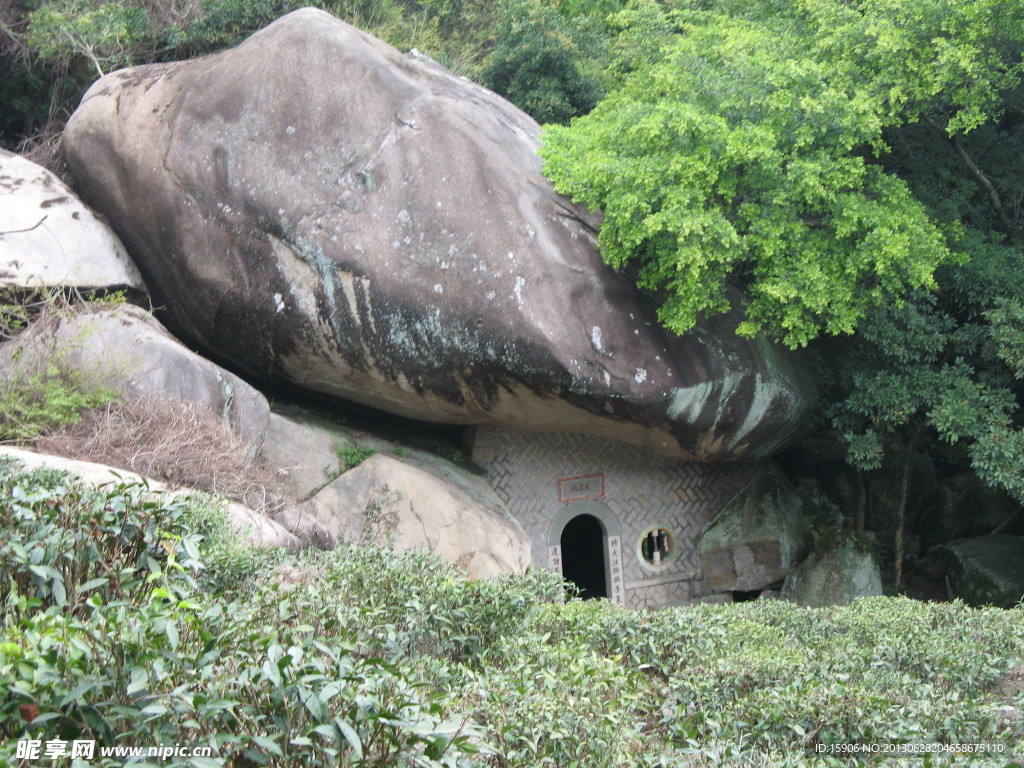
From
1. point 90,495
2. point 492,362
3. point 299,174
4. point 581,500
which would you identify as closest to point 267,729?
point 90,495

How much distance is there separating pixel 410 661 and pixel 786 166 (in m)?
6.46

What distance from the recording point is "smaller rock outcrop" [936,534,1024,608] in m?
10.4

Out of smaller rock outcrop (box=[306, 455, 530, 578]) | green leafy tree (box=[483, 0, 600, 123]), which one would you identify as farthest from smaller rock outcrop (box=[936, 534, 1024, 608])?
green leafy tree (box=[483, 0, 600, 123])

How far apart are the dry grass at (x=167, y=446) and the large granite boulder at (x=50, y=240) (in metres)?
1.84

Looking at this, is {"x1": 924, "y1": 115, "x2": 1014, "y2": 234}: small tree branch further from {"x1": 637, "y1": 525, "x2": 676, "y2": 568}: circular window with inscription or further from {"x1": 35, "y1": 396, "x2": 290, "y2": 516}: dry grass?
{"x1": 35, "y1": 396, "x2": 290, "y2": 516}: dry grass

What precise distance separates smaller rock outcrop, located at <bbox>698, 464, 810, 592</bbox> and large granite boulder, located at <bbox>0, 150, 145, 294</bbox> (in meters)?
7.29

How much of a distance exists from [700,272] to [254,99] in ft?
15.0

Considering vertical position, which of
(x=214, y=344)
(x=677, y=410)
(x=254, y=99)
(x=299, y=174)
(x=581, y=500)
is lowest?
(x=581, y=500)

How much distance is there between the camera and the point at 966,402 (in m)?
9.80

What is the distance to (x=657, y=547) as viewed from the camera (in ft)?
39.2

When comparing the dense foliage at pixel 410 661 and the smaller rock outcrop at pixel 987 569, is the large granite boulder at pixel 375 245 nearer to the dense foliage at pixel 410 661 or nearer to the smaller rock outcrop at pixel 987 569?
the dense foliage at pixel 410 661

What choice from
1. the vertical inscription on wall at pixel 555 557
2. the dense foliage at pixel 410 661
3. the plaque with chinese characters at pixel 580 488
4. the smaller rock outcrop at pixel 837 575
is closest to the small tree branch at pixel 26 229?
the dense foliage at pixel 410 661

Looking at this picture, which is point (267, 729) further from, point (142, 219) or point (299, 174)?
point (142, 219)

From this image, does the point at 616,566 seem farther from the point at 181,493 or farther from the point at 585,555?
the point at 181,493
